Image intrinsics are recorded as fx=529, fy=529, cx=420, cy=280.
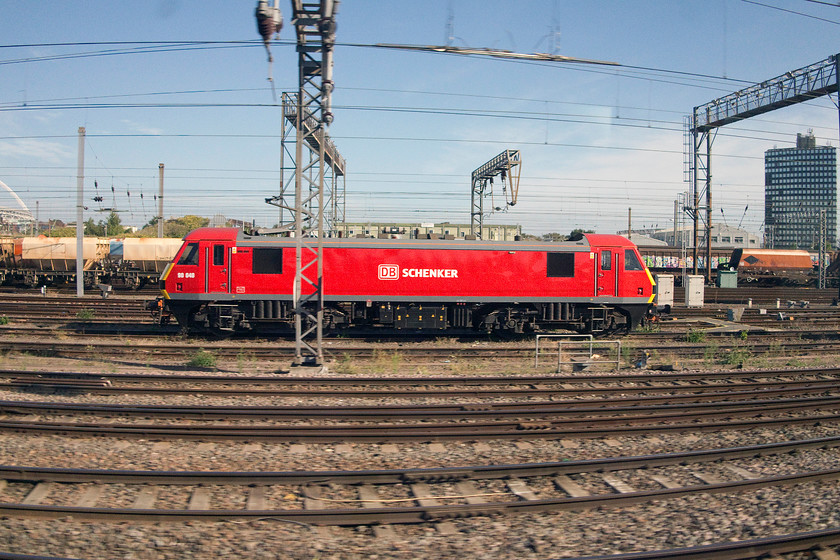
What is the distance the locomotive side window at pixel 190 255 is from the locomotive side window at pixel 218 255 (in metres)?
0.56

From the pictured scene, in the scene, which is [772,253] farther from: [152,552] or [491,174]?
[152,552]

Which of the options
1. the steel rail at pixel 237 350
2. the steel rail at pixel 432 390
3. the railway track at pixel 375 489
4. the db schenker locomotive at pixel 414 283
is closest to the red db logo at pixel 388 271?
the db schenker locomotive at pixel 414 283

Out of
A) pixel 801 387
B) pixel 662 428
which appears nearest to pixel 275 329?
pixel 662 428

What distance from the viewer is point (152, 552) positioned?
4613 millimetres

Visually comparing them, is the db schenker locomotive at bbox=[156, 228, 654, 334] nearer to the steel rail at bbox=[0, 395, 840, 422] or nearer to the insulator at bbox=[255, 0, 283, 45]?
the steel rail at bbox=[0, 395, 840, 422]

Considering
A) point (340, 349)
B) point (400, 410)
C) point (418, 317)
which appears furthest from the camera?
point (418, 317)

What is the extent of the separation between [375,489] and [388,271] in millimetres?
10444

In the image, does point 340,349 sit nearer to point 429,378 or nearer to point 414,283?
point 414,283

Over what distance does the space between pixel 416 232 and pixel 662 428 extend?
1035 cm

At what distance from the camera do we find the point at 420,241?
647 inches

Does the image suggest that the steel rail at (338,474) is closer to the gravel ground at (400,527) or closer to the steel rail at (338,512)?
the gravel ground at (400,527)

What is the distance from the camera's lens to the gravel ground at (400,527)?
4.70 meters

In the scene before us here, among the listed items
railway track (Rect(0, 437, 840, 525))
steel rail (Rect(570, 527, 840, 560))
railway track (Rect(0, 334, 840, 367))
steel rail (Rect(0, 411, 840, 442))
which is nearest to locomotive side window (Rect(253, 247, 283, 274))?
railway track (Rect(0, 334, 840, 367))

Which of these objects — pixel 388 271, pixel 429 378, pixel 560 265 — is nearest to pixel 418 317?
pixel 388 271
